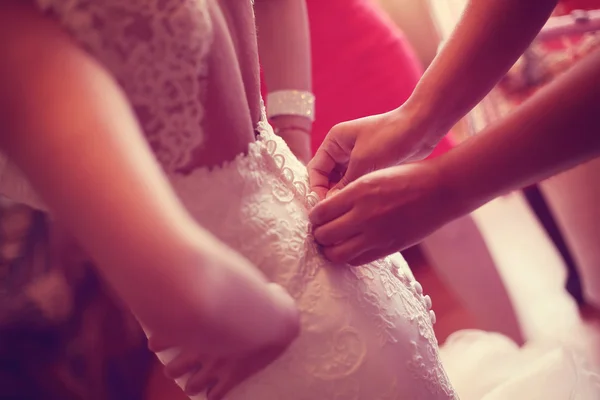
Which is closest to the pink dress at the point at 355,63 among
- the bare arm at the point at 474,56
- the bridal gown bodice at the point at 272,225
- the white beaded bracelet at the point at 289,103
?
the white beaded bracelet at the point at 289,103

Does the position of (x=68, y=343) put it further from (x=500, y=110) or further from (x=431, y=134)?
(x=500, y=110)

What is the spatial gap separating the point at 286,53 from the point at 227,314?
1.64ft

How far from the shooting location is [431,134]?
52cm

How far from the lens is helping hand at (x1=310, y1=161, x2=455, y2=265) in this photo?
388mm

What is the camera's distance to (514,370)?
0.79 meters

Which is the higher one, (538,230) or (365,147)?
(365,147)

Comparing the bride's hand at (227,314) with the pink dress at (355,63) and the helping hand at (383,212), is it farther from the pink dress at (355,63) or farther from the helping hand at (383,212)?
the pink dress at (355,63)

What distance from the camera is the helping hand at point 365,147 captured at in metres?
0.49

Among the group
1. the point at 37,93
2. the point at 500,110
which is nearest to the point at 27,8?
the point at 37,93

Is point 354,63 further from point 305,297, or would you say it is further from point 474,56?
point 305,297

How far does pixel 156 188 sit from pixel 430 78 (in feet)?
1.17

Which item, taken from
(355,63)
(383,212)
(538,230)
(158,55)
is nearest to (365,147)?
(383,212)

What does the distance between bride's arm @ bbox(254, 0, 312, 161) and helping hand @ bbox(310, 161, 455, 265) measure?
1.07 feet

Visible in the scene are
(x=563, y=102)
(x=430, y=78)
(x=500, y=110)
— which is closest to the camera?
(x=563, y=102)
